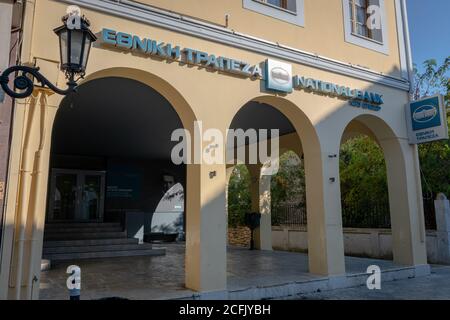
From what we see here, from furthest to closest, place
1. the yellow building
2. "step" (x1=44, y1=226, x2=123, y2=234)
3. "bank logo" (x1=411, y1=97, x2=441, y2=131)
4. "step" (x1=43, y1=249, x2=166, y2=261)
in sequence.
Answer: "step" (x1=44, y1=226, x2=123, y2=234)
"step" (x1=43, y1=249, x2=166, y2=261)
"bank logo" (x1=411, y1=97, x2=441, y2=131)
the yellow building

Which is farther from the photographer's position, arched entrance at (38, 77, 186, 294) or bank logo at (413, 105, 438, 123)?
bank logo at (413, 105, 438, 123)

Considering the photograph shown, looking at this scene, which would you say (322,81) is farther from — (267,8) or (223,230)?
(223,230)

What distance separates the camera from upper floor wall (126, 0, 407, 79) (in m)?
6.84

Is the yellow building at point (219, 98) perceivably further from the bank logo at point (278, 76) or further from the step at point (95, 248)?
the step at point (95, 248)

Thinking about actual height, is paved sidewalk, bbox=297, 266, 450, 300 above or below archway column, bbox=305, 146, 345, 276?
below

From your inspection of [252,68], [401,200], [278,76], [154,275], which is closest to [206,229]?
[154,275]

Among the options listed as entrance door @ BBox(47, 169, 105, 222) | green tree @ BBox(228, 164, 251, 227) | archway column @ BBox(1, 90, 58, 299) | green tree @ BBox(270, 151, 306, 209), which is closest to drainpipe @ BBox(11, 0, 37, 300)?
archway column @ BBox(1, 90, 58, 299)

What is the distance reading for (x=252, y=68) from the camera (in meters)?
6.98

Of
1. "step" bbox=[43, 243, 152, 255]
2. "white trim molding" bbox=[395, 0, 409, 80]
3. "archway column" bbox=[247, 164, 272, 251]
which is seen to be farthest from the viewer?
"archway column" bbox=[247, 164, 272, 251]

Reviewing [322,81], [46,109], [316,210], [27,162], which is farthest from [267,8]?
[27,162]

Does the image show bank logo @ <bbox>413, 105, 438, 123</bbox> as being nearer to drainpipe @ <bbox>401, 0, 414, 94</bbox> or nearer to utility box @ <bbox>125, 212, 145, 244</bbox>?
drainpipe @ <bbox>401, 0, 414, 94</bbox>

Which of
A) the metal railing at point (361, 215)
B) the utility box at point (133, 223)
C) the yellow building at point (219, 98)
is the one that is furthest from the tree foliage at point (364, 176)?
the utility box at point (133, 223)

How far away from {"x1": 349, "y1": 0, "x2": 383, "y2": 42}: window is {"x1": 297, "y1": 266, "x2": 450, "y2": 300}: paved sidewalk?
18.5 ft
